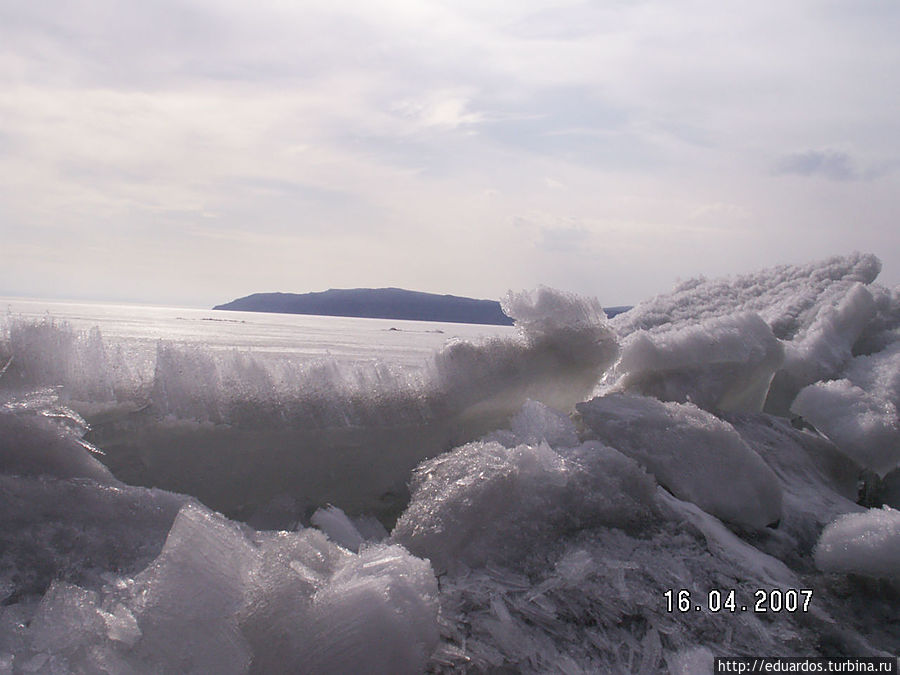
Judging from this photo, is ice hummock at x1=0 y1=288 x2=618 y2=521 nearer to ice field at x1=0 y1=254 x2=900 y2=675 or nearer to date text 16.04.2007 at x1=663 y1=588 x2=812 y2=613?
ice field at x1=0 y1=254 x2=900 y2=675

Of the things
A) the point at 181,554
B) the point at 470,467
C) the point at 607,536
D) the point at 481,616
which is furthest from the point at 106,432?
the point at 607,536

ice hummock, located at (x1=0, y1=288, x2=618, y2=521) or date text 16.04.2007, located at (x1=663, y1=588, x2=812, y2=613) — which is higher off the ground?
ice hummock, located at (x1=0, y1=288, x2=618, y2=521)

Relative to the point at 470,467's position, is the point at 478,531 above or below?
below

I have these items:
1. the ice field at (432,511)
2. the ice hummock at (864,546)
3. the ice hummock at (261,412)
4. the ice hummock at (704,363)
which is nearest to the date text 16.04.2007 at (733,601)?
the ice field at (432,511)

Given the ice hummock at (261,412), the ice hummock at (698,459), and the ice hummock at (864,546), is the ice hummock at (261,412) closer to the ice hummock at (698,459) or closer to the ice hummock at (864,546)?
the ice hummock at (698,459)

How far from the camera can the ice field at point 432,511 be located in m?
1.66

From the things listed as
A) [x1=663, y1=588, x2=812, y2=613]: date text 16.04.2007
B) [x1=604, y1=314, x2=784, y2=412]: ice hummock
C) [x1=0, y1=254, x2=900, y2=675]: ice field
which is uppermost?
[x1=604, y1=314, x2=784, y2=412]: ice hummock

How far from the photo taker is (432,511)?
2217 mm

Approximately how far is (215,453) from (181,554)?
1.07m

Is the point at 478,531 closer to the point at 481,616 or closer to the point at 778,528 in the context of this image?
the point at 481,616

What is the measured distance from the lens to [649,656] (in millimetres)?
1809

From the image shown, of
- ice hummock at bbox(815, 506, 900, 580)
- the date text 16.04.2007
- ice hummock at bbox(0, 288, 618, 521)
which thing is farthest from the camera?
ice hummock at bbox(0, 288, 618, 521)

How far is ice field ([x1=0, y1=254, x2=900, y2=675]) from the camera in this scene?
1.66 m

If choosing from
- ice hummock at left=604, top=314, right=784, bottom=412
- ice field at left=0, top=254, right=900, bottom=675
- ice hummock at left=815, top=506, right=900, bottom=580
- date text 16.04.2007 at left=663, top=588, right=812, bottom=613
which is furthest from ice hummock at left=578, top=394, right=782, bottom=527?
ice hummock at left=604, top=314, right=784, bottom=412
